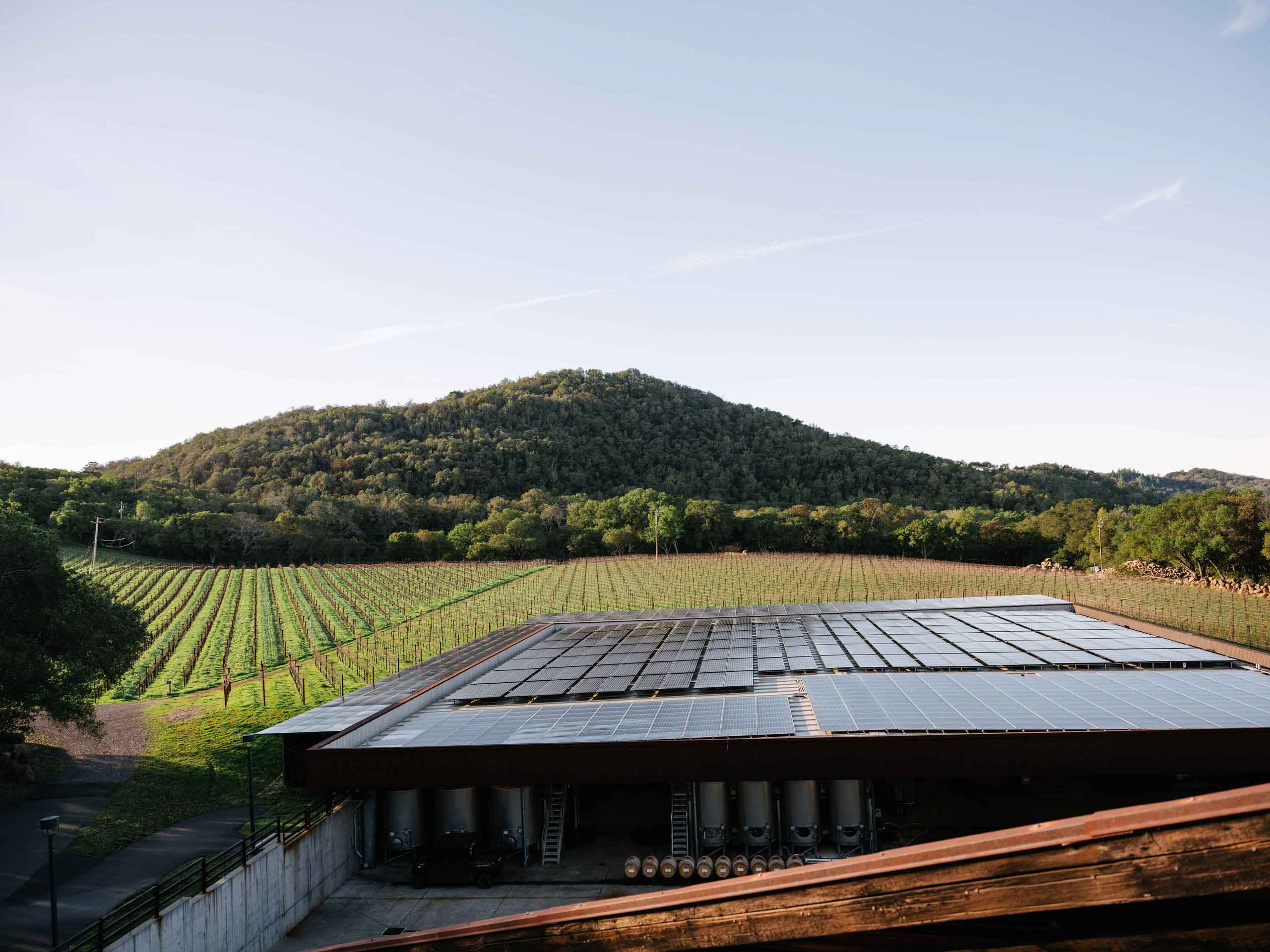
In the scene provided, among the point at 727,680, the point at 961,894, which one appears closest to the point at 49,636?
the point at 727,680

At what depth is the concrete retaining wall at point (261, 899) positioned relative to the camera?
1355cm

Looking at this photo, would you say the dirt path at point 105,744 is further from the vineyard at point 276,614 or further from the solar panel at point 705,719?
the solar panel at point 705,719

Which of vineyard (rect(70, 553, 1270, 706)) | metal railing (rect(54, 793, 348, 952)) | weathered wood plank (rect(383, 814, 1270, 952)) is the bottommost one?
metal railing (rect(54, 793, 348, 952))

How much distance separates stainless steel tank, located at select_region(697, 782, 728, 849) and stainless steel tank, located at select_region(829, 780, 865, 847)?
8.14ft

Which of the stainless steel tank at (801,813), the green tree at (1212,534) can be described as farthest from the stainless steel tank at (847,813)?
the green tree at (1212,534)

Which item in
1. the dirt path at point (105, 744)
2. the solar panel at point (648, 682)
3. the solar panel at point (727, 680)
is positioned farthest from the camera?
the dirt path at point (105, 744)

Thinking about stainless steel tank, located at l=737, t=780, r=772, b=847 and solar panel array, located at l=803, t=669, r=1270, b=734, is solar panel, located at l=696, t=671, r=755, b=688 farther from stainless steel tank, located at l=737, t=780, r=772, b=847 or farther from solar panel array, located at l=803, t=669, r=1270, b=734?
stainless steel tank, located at l=737, t=780, r=772, b=847

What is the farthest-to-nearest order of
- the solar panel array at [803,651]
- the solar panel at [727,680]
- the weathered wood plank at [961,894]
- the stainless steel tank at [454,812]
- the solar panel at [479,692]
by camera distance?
the solar panel array at [803,651], the solar panel at [479,692], the solar panel at [727,680], the stainless steel tank at [454,812], the weathered wood plank at [961,894]

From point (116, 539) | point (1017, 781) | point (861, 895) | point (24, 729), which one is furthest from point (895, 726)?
point (116, 539)

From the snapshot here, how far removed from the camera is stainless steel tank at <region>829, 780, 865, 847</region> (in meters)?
18.1

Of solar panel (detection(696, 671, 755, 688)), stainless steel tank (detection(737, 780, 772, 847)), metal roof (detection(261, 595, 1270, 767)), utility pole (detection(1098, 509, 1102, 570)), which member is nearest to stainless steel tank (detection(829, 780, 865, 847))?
stainless steel tank (detection(737, 780, 772, 847))

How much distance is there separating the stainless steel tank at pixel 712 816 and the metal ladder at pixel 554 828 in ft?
11.4

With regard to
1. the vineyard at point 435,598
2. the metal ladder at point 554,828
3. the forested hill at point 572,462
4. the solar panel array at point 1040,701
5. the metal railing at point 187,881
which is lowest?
the metal ladder at point 554,828

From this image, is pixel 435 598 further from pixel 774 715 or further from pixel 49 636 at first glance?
pixel 774 715
